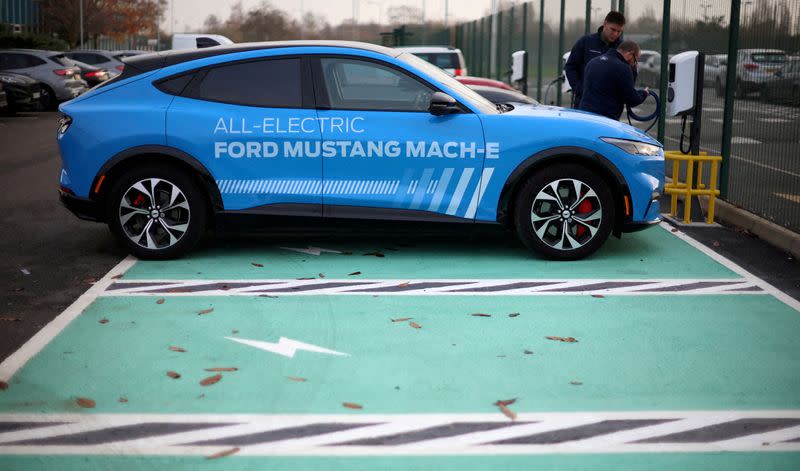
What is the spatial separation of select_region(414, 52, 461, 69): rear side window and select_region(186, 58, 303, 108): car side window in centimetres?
1537

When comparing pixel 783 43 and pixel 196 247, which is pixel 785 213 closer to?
pixel 783 43

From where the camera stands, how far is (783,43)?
9.57m

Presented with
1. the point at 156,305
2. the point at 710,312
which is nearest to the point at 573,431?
the point at 710,312

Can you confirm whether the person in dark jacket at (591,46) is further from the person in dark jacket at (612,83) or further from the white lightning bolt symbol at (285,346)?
the white lightning bolt symbol at (285,346)

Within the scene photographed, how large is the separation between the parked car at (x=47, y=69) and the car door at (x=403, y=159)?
2255 cm

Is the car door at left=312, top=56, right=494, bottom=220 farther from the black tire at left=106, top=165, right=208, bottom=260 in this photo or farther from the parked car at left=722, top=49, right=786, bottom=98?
the parked car at left=722, top=49, right=786, bottom=98

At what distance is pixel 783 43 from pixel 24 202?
7.98 metres

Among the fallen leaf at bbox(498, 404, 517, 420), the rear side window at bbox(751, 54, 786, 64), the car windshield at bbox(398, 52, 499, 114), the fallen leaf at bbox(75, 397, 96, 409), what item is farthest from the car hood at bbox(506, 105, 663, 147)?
the fallen leaf at bbox(75, 397, 96, 409)

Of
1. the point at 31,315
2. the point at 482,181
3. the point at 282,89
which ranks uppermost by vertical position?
the point at 282,89

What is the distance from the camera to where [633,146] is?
819 centimetres

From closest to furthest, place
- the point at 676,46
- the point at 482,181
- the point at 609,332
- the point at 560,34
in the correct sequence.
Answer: the point at 609,332
the point at 482,181
the point at 676,46
the point at 560,34

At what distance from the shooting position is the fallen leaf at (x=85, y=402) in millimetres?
4879

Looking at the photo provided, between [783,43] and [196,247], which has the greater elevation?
[783,43]

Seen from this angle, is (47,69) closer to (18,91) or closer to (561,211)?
(18,91)
